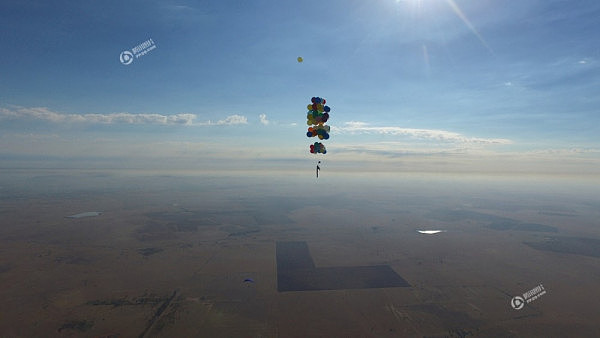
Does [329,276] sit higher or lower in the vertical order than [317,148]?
lower

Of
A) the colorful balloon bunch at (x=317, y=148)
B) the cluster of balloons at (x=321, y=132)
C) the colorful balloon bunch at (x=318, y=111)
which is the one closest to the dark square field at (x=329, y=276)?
the colorful balloon bunch at (x=317, y=148)

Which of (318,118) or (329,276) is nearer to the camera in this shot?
(318,118)

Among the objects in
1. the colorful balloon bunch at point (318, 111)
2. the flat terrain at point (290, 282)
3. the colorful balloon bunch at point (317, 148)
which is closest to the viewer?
the flat terrain at point (290, 282)

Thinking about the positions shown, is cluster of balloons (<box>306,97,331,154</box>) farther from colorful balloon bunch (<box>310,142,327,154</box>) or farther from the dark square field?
the dark square field

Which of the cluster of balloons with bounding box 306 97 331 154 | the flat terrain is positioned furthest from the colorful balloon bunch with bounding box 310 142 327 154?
the flat terrain

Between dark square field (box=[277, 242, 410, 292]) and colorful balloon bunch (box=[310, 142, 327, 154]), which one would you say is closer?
colorful balloon bunch (box=[310, 142, 327, 154])

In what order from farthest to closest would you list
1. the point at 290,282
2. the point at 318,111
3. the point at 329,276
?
the point at 329,276 < the point at 290,282 < the point at 318,111

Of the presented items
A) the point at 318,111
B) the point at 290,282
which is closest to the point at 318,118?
the point at 318,111

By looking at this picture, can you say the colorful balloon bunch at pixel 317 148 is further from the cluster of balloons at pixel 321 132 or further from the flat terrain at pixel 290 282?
the flat terrain at pixel 290 282

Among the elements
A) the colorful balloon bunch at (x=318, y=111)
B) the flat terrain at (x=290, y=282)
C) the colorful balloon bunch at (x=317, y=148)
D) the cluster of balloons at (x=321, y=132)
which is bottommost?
the flat terrain at (x=290, y=282)

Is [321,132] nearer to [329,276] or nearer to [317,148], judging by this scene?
[317,148]

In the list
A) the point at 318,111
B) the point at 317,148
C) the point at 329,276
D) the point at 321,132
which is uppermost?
the point at 318,111

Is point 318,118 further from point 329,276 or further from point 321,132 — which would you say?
point 329,276

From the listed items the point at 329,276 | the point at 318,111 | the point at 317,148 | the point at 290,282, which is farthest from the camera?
the point at 329,276
